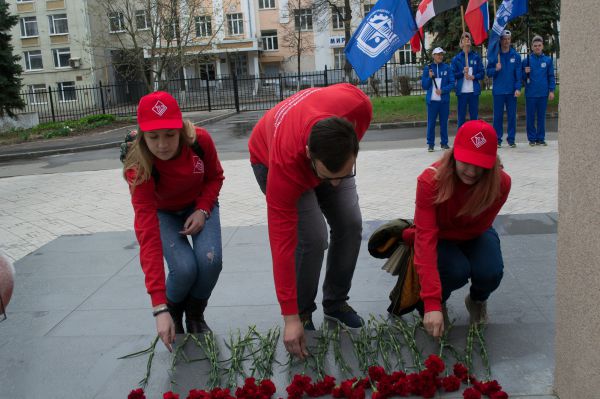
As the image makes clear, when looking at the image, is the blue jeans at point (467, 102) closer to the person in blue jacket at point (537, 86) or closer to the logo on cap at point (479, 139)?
the person in blue jacket at point (537, 86)

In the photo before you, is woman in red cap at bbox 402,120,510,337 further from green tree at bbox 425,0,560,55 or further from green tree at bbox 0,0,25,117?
green tree at bbox 0,0,25,117

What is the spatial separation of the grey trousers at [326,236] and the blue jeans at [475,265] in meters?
0.48

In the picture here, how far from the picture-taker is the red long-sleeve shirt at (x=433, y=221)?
2.92 m

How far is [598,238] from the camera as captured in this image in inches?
82.4

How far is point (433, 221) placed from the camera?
307cm

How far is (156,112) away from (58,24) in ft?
149

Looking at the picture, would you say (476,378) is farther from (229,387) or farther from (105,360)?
(105,360)

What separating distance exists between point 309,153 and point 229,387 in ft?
4.00

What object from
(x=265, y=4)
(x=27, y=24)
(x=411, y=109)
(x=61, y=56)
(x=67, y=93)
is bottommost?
(x=411, y=109)

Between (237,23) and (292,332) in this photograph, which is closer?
(292,332)

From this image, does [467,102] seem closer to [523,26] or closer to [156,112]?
[523,26]

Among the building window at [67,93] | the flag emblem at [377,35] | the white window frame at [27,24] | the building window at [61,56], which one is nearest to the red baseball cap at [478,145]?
the flag emblem at [377,35]

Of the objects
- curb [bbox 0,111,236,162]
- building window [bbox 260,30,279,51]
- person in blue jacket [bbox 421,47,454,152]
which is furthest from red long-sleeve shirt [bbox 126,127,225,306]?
building window [bbox 260,30,279,51]

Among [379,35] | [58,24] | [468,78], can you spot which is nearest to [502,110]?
[468,78]
